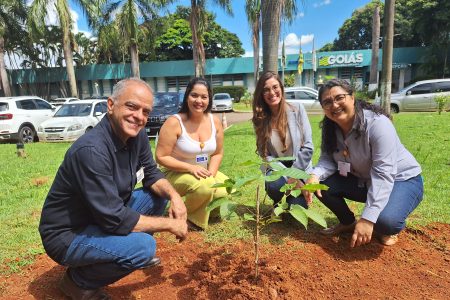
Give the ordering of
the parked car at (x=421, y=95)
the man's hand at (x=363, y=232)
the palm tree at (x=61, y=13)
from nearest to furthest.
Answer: the man's hand at (x=363, y=232) < the parked car at (x=421, y=95) < the palm tree at (x=61, y=13)

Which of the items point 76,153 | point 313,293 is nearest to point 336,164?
point 313,293

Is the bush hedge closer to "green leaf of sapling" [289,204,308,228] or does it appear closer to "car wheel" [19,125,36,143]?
"car wheel" [19,125,36,143]

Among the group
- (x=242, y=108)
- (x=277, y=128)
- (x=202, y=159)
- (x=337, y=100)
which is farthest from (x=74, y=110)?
(x=242, y=108)

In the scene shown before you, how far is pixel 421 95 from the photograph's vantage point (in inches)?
535

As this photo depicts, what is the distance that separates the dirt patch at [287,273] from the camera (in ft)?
6.63

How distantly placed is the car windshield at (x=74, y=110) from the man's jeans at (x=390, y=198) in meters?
9.03

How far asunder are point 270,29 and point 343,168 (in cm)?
447

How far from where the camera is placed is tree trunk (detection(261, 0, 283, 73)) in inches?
241

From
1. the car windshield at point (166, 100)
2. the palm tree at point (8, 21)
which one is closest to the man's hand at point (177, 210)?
the car windshield at point (166, 100)

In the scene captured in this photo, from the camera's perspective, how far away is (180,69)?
29.1 metres

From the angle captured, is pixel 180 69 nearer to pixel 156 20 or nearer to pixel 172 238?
pixel 156 20

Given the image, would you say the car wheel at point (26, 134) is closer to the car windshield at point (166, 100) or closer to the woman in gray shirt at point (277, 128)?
the car windshield at point (166, 100)

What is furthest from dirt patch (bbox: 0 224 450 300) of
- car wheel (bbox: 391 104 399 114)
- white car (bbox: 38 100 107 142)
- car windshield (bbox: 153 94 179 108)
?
car wheel (bbox: 391 104 399 114)

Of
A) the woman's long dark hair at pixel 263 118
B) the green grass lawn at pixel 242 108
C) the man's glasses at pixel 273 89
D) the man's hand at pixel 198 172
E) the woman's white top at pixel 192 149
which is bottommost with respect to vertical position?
the green grass lawn at pixel 242 108
